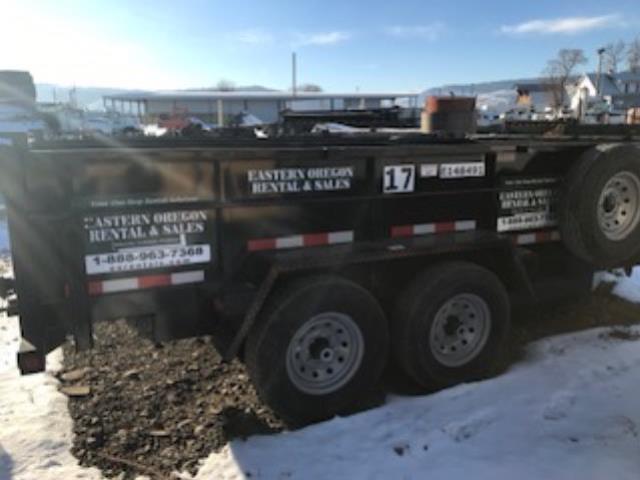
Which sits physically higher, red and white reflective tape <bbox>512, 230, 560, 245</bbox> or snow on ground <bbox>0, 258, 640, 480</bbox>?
red and white reflective tape <bbox>512, 230, 560, 245</bbox>

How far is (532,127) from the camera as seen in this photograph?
843 centimetres

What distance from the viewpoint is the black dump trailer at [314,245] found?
3432mm

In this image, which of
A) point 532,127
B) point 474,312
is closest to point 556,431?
point 474,312

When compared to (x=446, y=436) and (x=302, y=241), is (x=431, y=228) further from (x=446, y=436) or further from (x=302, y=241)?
(x=446, y=436)

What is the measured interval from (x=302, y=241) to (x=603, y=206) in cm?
264

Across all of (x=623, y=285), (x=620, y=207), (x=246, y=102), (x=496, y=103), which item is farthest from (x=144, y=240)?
(x=496, y=103)

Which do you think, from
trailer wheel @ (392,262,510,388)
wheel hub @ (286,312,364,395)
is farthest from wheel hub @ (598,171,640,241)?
wheel hub @ (286,312,364,395)

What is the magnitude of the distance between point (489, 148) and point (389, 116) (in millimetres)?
7911

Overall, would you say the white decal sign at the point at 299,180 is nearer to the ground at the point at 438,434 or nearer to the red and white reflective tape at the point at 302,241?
the red and white reflective tape at the point at 302,241

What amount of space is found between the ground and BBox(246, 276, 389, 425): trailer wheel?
173 millimetres

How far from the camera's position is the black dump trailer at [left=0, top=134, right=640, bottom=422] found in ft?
11.3

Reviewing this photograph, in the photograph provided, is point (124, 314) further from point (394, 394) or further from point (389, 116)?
point (389, 116)

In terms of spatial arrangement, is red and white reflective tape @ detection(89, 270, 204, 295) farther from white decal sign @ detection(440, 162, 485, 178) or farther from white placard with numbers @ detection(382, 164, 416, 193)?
white decal sign @ detection(440, 162, 485, 178)

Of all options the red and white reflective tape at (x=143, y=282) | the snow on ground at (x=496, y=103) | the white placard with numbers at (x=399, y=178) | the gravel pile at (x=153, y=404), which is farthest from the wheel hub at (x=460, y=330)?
the snow on ground at (x=496, y=103)
